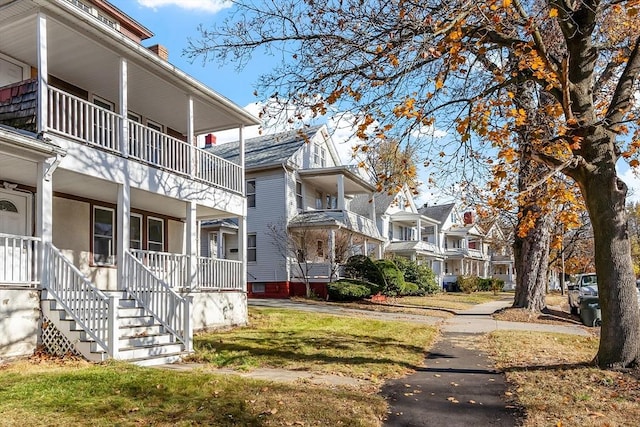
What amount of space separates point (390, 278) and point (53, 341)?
20569 mm

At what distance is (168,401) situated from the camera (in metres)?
6.70

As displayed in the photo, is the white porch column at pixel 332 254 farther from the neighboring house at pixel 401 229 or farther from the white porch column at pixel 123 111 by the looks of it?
the white porch column at pixel 123 111

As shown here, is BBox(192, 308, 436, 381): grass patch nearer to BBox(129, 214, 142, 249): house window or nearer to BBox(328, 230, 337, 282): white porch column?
BBox(129, 214, 142, 249): house window

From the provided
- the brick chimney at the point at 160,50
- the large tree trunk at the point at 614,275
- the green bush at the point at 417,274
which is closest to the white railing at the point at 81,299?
the large tree trunk at the point at 614,275

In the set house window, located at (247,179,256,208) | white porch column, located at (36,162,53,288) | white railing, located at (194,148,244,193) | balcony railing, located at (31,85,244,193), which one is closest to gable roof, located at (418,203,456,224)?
house window, located at (247,179,256,208)

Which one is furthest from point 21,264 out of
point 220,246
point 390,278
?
point 390,278

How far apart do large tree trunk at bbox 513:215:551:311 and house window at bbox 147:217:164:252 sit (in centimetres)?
1359

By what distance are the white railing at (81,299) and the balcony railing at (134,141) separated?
284cm

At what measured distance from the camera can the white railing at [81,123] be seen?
11.4 meters

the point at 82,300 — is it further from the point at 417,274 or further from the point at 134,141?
the point at 417,274

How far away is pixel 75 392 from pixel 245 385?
86.7 inches

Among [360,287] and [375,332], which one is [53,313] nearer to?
[375,332]

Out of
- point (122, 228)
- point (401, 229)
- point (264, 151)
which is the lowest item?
point (122, 228)

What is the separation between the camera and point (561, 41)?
11227 millimetres
